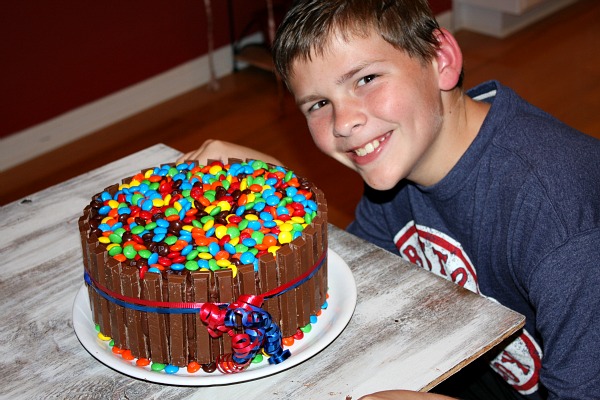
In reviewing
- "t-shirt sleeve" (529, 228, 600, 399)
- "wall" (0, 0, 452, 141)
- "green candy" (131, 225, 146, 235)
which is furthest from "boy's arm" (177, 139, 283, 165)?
"wall" (0, 0, 452, 141)

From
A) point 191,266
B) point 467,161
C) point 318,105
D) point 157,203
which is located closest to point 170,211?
point 157,203

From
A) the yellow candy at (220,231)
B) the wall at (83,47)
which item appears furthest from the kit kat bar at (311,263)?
the wall at (83,47)

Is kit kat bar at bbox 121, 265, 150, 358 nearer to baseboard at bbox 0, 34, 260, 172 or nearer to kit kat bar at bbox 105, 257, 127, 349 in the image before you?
kit kat bar at bbox 105, 257, 127, 349

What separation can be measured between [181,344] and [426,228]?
21.2 inches

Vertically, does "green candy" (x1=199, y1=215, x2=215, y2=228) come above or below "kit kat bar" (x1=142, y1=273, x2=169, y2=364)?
above

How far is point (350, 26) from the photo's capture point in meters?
1.26

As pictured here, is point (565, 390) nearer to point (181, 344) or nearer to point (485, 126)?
point (485, 126)

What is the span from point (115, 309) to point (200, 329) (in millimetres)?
128

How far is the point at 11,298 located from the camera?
51.9 inches

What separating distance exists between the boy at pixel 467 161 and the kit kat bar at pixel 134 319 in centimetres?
39

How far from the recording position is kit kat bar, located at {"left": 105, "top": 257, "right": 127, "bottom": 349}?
1.11 m

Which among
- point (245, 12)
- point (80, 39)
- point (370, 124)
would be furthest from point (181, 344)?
point (245, 12)

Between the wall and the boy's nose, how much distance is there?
7.63 ft

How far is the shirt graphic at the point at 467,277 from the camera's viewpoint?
4.67 feet
